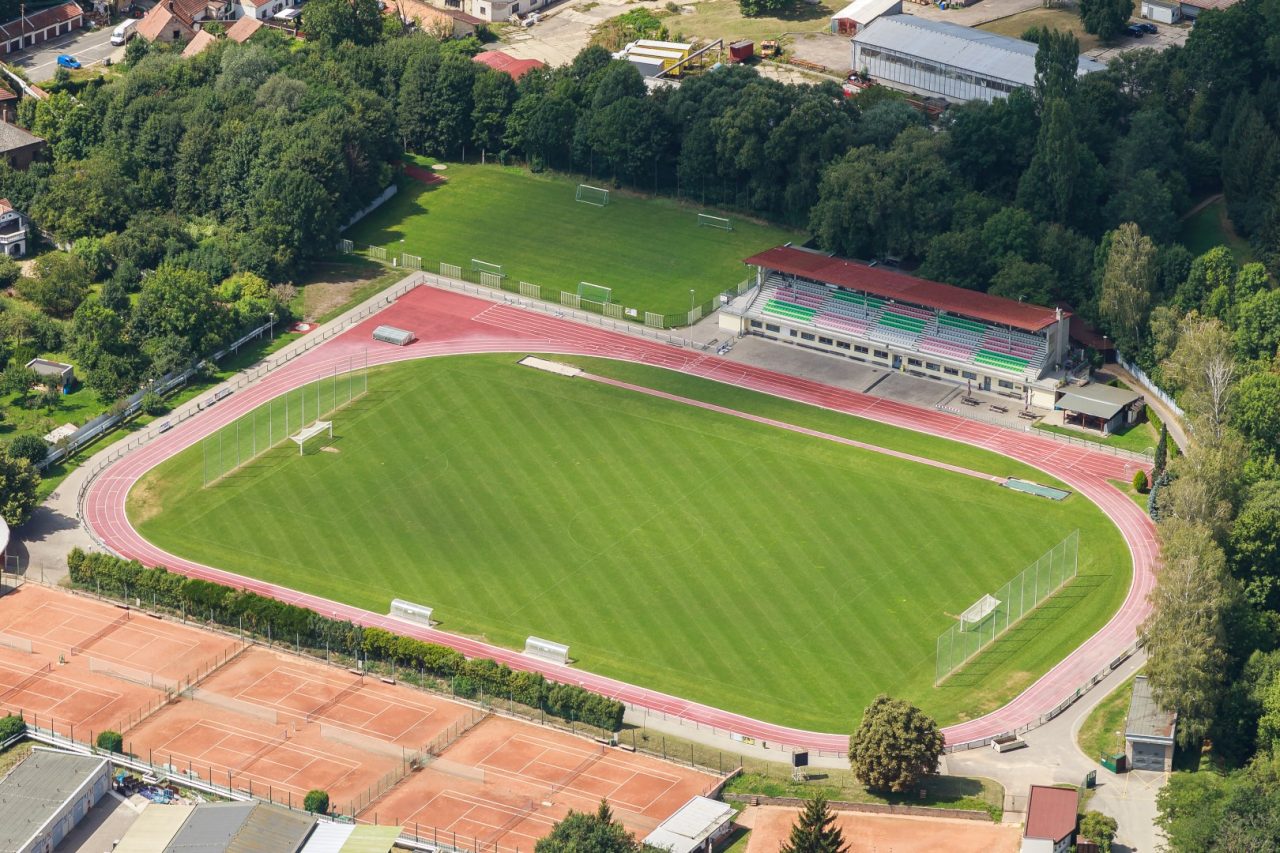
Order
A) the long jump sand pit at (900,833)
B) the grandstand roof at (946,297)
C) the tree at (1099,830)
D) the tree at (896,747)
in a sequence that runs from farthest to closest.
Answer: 1. the grandstand roof at (946,297)
2. the tree at (896,747)
3. the long jump sand pit at (900,833)
4. the tree at (1099,830)

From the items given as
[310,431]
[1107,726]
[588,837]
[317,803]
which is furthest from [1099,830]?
[310,431]

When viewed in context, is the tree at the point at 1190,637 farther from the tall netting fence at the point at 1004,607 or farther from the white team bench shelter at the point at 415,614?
the white team bench shelter at the point at 415,614

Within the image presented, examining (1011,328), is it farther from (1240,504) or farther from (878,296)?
(1240,504)

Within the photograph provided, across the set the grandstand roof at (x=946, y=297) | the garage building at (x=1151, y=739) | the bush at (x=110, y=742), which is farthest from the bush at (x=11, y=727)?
the grandstand roof at (x=946, y=297)

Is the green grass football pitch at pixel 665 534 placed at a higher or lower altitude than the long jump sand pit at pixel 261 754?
higher

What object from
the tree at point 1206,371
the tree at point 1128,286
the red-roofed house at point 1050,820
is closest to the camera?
the red-roofed house at point 1050,820

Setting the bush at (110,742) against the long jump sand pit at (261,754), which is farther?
the bush at (110,742)

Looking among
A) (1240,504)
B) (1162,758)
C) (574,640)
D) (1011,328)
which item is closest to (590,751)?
(574,640)
